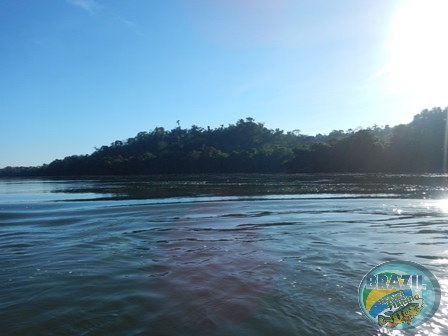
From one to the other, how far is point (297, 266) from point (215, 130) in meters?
178

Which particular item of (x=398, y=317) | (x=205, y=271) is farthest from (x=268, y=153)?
(x=398, y=317)

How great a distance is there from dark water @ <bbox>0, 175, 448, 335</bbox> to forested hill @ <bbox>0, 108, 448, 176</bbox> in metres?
78.7

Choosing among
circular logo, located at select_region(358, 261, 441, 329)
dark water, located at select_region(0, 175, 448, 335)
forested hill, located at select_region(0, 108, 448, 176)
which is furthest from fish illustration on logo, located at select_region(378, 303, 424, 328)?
forested hill, located at select_region(0, 108, 448, 176)

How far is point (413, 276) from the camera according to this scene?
6.84 meters

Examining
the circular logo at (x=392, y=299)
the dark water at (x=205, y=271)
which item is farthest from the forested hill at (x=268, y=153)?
the circular logo at (x=392, y=299)

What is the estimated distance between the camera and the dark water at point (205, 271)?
6.58 m

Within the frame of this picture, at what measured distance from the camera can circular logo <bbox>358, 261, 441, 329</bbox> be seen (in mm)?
5648

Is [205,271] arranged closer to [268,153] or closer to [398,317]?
[398,317]

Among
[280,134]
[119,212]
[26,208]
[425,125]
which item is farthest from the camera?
[280,134]

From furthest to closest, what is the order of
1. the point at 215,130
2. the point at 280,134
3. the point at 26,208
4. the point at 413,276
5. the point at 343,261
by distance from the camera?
the point at 215,130
the point at 280,134
the point at 26,208
the point at 343,261
the point at 413,276

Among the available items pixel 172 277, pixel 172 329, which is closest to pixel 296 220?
pixel 172 277

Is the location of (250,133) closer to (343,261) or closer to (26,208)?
(26,208)

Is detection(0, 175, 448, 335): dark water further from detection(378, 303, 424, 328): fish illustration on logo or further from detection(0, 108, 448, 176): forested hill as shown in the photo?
detection(0, 108, 448, 176): forested hill

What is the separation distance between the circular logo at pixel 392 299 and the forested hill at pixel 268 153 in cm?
8912
